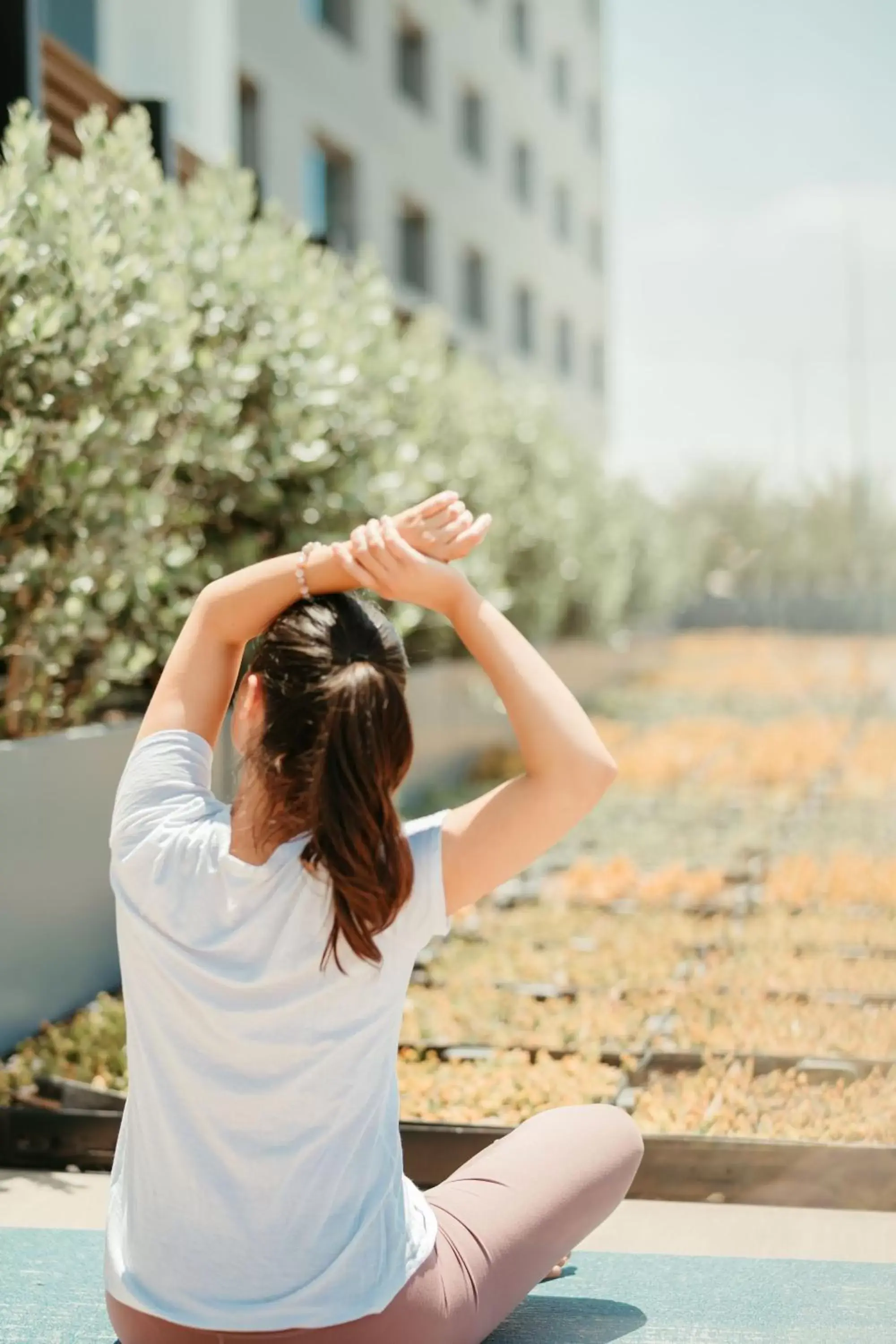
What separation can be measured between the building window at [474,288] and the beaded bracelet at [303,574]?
25.9 metres

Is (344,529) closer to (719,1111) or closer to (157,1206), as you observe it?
(719,1111)

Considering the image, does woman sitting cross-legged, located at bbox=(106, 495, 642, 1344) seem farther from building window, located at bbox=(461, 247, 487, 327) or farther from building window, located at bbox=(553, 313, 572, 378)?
building window, located at bbox=(553, 313, 572, 378)

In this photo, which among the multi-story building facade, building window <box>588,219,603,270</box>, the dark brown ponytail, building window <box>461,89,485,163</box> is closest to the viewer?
the dark brown ponytail

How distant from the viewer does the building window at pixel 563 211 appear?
33969mm

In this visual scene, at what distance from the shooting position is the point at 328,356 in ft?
24.2

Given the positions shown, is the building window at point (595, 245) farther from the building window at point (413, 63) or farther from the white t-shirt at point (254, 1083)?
the white t-shirt at point (254, 1083)

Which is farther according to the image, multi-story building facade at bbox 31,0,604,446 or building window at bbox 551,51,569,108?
building window at bbox 551,51,569,108

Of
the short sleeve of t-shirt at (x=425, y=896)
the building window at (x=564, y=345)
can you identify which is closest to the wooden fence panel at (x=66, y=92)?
the short sleeve of t-shirt at (x=425, y=896)

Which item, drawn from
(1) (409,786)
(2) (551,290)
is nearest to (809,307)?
(2) (551,290)

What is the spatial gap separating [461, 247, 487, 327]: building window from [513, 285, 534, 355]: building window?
284cm

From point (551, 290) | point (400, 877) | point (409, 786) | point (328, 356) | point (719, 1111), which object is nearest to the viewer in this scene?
point (400, 877)

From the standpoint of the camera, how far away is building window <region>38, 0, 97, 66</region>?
409 inches

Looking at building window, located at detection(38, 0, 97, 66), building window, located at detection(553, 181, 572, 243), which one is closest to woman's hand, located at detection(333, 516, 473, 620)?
building window, located at detection(38, 0, 97, 66)

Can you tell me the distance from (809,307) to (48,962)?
2136 centimetres
